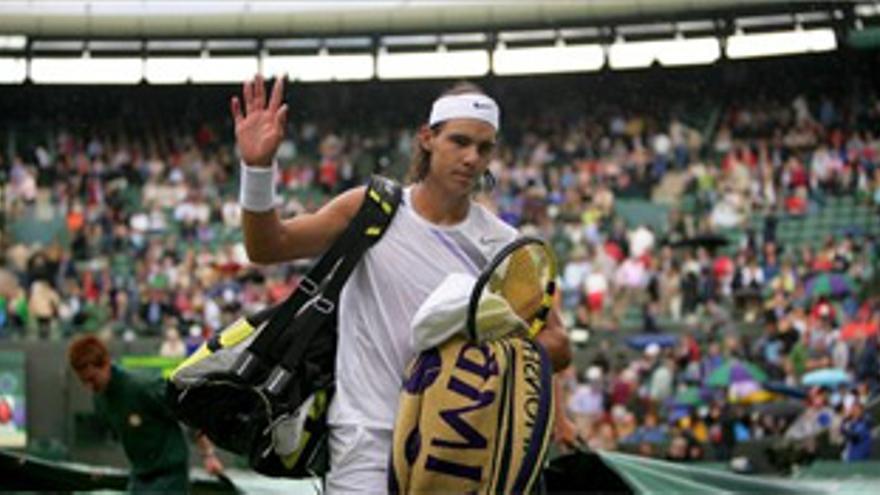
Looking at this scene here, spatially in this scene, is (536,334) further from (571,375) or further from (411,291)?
(571,375)

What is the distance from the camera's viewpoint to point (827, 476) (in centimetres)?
1034

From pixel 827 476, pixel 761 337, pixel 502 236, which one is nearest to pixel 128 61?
pixel 761 337

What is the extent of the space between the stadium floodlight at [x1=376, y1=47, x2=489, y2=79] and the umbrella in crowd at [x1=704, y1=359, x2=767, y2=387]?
13.5 metres

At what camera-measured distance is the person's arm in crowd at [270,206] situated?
4.35 meters

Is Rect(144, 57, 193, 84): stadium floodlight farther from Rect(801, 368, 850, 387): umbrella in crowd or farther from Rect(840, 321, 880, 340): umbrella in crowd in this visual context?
Rect(801, 368, 850, 387): umbrella in crowd

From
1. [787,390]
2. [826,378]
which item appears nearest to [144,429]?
[787,390]

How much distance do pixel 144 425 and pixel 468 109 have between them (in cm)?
456


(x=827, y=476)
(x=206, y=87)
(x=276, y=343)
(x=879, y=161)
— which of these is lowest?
(x=827, y=476)

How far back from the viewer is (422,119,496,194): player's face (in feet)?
15.1

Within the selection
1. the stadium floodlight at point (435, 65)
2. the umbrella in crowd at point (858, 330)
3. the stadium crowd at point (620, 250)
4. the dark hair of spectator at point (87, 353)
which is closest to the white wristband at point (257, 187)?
the dark hair of spectator at point (87, 353)

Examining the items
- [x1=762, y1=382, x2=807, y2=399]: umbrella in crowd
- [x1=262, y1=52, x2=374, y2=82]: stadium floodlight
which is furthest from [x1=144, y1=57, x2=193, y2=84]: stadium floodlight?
[x1=762, y1=382, x2=807, y2=399]: umbrella in crowd

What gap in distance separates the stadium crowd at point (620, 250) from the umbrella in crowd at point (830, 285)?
0.05 m

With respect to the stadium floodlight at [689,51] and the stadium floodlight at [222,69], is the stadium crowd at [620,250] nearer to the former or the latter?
the stadium floodlight at [222,69]

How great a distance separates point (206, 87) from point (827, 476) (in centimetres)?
2551
